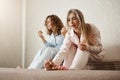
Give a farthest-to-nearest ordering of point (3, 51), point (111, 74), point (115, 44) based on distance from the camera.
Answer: point (3, 51)
point (115, 44)
point (111, 74)

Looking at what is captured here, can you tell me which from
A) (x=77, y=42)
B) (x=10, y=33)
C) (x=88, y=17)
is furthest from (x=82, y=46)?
(x=10, y=33)

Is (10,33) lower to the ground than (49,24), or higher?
lower

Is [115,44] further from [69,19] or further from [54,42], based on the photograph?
[69,19]

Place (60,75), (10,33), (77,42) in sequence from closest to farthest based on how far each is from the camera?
1. (60,75)
2. (77,42)
3. (10,33)

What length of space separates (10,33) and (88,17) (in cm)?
75

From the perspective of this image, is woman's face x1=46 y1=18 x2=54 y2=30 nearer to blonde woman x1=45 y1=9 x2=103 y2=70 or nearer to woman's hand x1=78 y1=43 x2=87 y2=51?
blonde woman x1=45 y1=9 x2=103 y2=70

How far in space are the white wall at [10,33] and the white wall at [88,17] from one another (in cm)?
9

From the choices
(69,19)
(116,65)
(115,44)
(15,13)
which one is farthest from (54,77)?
(15,13)

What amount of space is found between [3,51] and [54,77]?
139cm

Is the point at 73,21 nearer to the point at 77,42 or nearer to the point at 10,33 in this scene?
the point at 77,42

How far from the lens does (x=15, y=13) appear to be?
2.29 meters

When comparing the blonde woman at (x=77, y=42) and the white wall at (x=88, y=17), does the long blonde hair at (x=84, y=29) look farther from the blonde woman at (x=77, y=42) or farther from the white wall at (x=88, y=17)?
the white wall at (x=88, y=17)

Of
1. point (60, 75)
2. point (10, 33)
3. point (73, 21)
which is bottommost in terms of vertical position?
point (10, 33)

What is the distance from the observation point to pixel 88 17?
2002 mm
